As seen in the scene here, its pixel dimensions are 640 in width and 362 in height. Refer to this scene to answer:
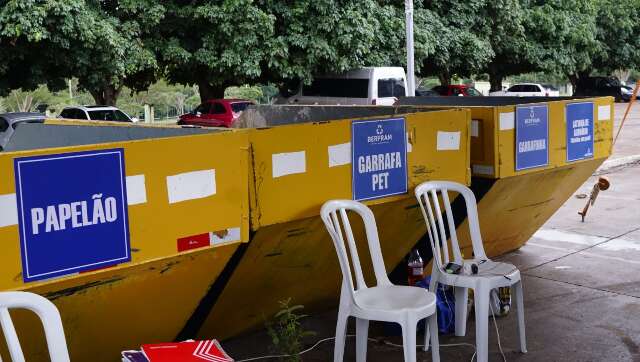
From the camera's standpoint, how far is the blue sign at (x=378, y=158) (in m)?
4.04

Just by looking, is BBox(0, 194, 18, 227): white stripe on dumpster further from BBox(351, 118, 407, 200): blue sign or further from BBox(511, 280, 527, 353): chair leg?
BBox(511, 280, 527, 353): chair leg

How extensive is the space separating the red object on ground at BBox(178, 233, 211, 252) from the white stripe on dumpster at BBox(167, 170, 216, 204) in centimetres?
19

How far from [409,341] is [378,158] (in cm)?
121

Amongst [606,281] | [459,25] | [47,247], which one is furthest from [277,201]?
[459,25]

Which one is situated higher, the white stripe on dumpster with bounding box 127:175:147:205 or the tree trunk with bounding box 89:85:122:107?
the tree trunk with bounding box 89:85:122:107

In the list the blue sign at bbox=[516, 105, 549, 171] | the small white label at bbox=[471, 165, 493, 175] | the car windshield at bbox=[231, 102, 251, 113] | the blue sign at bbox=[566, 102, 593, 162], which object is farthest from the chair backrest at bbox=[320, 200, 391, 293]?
the car windshield at bbox=[231, 102, 251, 113]

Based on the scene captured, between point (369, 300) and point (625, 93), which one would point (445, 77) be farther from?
point (369, 300)

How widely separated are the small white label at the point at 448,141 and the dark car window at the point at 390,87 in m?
14.7

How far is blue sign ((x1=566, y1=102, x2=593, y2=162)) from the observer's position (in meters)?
5.53

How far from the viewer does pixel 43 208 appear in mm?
2814

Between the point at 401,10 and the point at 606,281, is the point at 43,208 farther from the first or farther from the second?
the point at 401,10

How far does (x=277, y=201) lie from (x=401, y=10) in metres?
18.6

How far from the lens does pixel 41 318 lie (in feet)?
8.25

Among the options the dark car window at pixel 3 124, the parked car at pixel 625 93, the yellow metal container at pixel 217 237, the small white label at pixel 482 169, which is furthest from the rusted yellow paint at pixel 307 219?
the parked car at pixel 625 93
